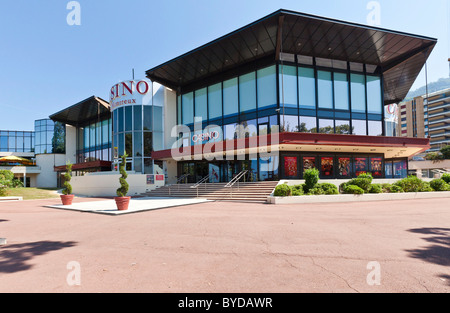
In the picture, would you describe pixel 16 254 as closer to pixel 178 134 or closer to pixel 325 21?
pixel 325 21

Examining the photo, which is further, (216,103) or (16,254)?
(216,103)

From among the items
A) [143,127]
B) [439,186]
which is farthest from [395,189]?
[143,127]

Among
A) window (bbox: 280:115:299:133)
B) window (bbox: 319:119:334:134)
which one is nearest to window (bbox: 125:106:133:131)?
window (bbox: 280:115:299:133)

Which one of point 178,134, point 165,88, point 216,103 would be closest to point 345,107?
point 216,103

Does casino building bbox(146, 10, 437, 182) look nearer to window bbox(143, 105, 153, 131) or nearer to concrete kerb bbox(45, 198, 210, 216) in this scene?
window bbox(143, 105, 153, 131)

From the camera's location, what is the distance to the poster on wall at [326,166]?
22.3 metres

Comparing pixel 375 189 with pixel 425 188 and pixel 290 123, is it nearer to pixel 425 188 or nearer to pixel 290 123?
pixel 425 188

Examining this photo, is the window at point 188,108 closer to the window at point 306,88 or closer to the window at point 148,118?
the window at point 148,118

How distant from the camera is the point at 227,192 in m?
19.2

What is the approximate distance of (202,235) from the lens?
6.92 m

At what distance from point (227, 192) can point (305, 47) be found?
585 inches

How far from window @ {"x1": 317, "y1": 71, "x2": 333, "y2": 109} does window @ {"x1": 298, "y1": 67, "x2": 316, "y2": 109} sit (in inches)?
25.0

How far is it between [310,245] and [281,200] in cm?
925

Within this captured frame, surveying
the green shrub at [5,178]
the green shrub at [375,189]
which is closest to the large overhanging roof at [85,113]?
the green shrub at [5,178]
